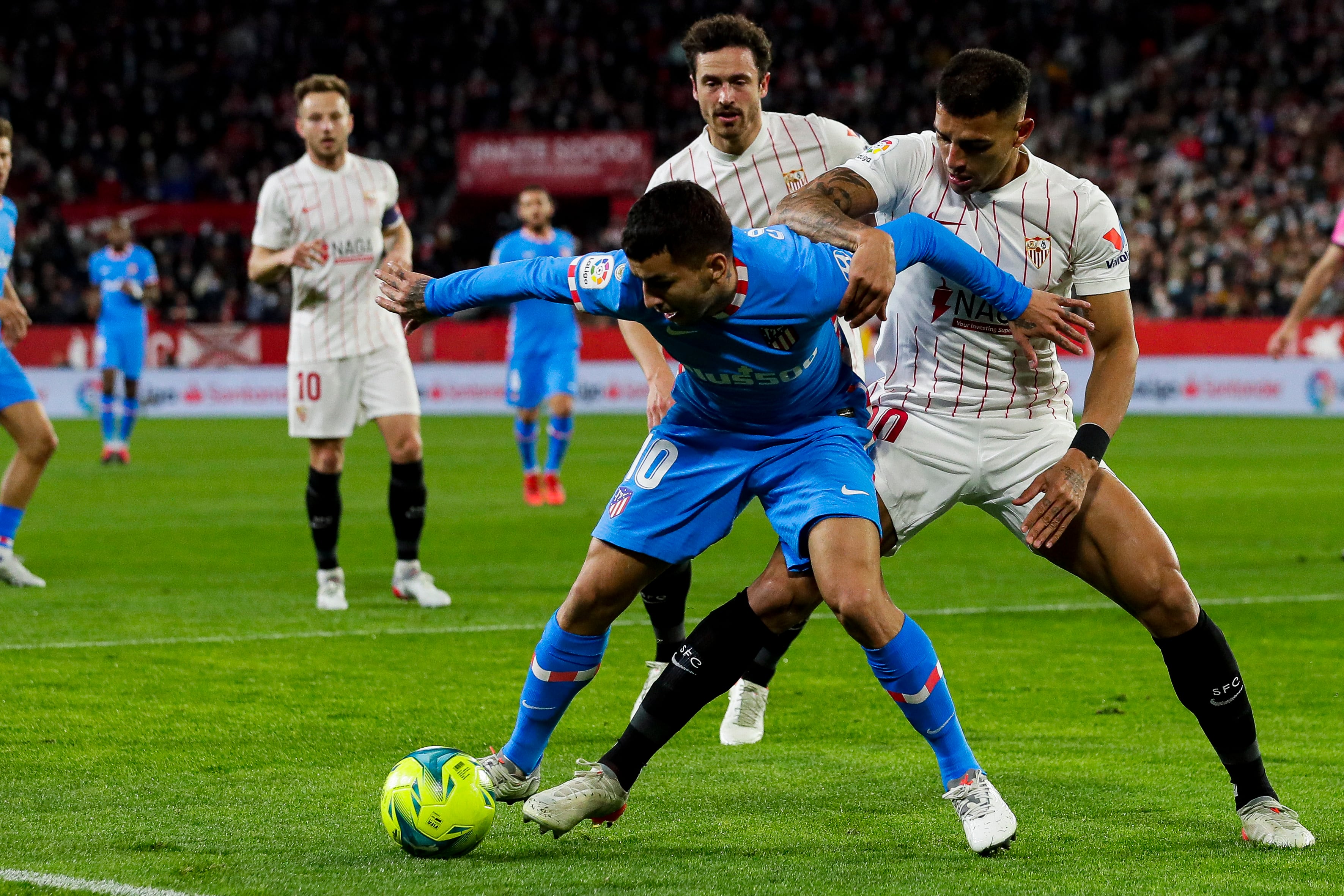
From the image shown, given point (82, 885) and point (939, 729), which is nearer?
point (82, 885)

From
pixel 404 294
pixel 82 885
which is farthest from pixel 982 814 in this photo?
pixel 82 885

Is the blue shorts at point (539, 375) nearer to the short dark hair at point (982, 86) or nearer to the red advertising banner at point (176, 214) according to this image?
the short dark hair at point (982, 86)

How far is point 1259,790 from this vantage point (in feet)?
14.1

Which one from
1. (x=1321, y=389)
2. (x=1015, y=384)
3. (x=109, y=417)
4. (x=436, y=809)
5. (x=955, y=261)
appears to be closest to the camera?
(x=436, y=809)

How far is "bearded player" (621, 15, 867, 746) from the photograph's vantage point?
18.1 ft

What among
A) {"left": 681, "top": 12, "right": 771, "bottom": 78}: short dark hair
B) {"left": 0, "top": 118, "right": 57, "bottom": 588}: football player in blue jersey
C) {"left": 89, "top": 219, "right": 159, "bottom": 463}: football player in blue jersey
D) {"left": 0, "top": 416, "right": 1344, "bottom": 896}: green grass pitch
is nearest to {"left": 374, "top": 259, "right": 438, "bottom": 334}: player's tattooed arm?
{"left": 0, "top": 416, "right": 1344, "bottom": 896}: green grass pitch

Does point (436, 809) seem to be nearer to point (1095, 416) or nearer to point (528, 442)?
point (1095, 416)

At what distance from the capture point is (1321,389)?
76.7 feet

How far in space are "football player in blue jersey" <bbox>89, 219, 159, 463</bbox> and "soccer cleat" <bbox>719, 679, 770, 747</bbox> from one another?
45.7ft

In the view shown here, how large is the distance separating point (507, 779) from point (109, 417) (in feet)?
48.2

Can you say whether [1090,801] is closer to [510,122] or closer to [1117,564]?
[1117,564]

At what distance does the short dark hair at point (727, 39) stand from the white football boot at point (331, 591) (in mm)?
3747

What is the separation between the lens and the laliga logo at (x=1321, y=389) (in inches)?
919

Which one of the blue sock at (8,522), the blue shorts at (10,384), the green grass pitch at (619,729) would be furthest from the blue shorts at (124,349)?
the blue shorts at (10,384)
